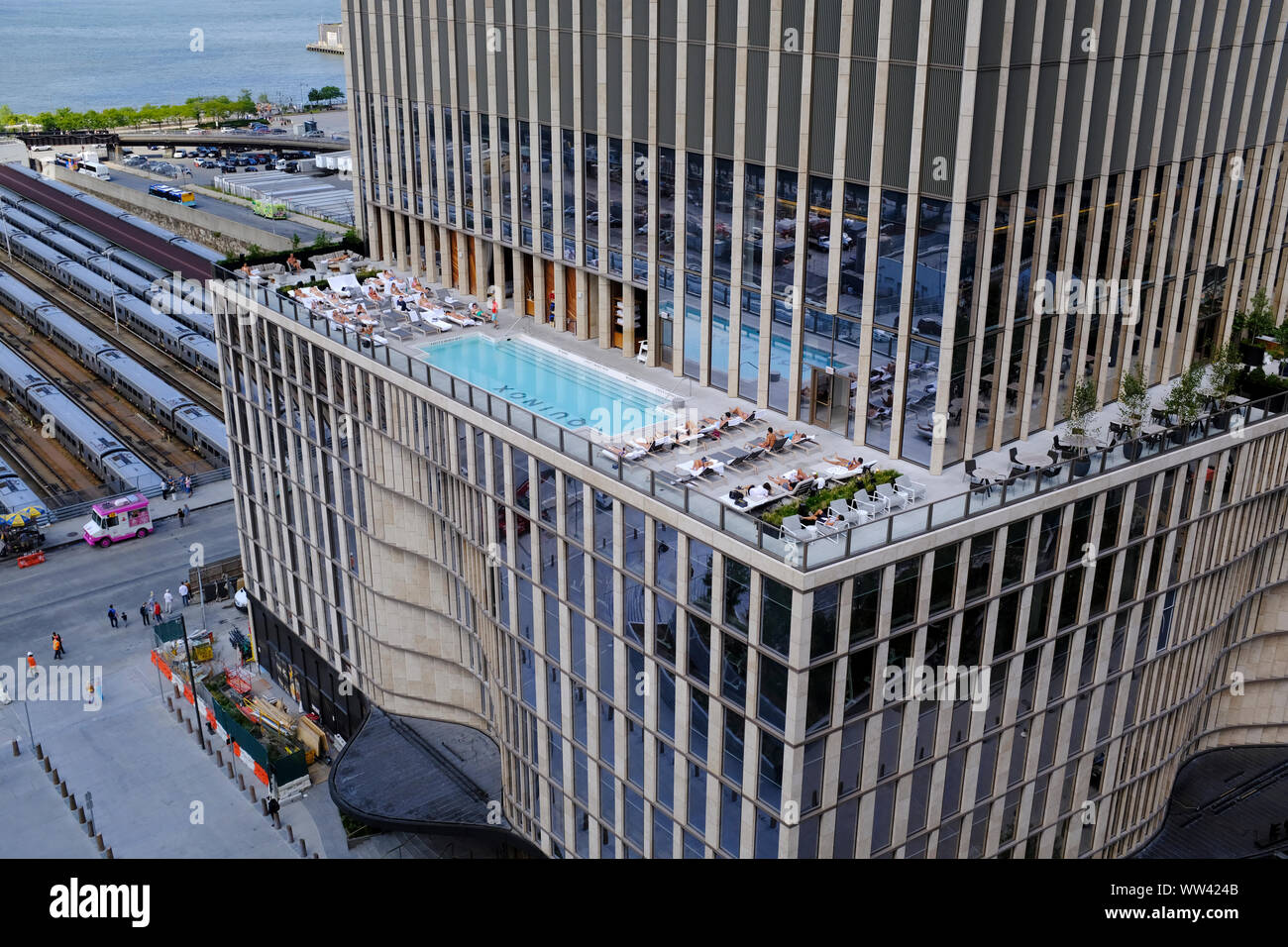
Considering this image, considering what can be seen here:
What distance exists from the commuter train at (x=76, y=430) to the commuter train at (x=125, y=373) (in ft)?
14.8

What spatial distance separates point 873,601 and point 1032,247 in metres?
12.2

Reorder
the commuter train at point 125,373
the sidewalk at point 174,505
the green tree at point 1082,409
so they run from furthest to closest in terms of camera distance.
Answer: the commuter train at point 125,373 < the sidewalk at point 174,505 < the green tree at point 1082,409

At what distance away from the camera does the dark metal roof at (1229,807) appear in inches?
1673

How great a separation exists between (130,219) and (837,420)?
396 ft

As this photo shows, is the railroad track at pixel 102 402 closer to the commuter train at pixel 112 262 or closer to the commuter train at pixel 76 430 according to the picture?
the commuter train at pixel 76 430

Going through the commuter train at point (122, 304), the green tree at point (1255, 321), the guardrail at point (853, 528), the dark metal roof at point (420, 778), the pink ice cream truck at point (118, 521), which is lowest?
the pink ice cream truck at point (118, 521)

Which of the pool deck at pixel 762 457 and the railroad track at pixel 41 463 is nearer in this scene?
the pool deck at pixel 762 457

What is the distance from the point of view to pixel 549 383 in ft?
143

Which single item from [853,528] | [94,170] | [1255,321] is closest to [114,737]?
[853,528]

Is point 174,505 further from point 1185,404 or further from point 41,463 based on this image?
point 1185,404

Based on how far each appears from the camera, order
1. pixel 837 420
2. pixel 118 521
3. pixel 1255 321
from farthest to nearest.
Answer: pixel 118 521 → pixel 1255 321 → pixel 837 420

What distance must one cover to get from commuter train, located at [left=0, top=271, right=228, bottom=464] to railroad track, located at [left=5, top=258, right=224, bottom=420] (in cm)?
247

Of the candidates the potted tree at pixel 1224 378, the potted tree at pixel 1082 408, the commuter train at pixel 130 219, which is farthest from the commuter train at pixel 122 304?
the potted tree at pixel 1224 378

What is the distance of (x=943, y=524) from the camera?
31250mm
